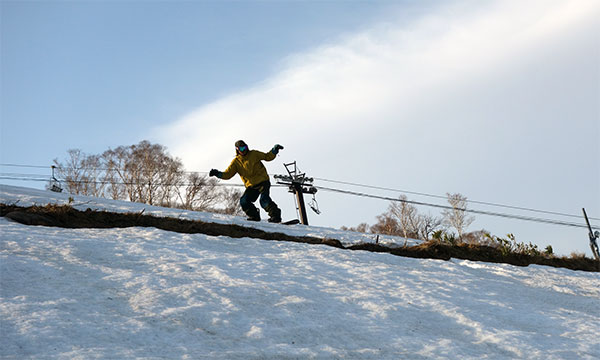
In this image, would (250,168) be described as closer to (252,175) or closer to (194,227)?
(252,175)

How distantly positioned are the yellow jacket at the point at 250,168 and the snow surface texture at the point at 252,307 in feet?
16.4

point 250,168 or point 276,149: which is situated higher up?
point 276,149

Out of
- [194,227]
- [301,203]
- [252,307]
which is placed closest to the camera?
[252,307]

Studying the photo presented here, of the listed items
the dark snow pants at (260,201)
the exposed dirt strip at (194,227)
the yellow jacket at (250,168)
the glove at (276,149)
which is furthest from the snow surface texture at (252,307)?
the glove at (276,149)

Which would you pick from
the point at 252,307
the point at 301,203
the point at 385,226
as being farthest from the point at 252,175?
the point at 385,226

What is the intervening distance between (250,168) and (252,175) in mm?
169

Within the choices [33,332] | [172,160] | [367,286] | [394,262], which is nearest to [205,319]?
[33,332]

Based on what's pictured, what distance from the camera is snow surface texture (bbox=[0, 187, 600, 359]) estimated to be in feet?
10.4

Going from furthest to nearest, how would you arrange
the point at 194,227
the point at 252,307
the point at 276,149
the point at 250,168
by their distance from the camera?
the point at 276,149 < the point at 250,168 < the point at 194,227 < the point at 252,307

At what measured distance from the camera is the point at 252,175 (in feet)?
37.0

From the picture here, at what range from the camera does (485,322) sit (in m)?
4.21

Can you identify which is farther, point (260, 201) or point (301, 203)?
point (301, 203)

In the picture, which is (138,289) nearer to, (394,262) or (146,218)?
(394,262)

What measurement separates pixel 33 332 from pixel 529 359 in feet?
11.0
